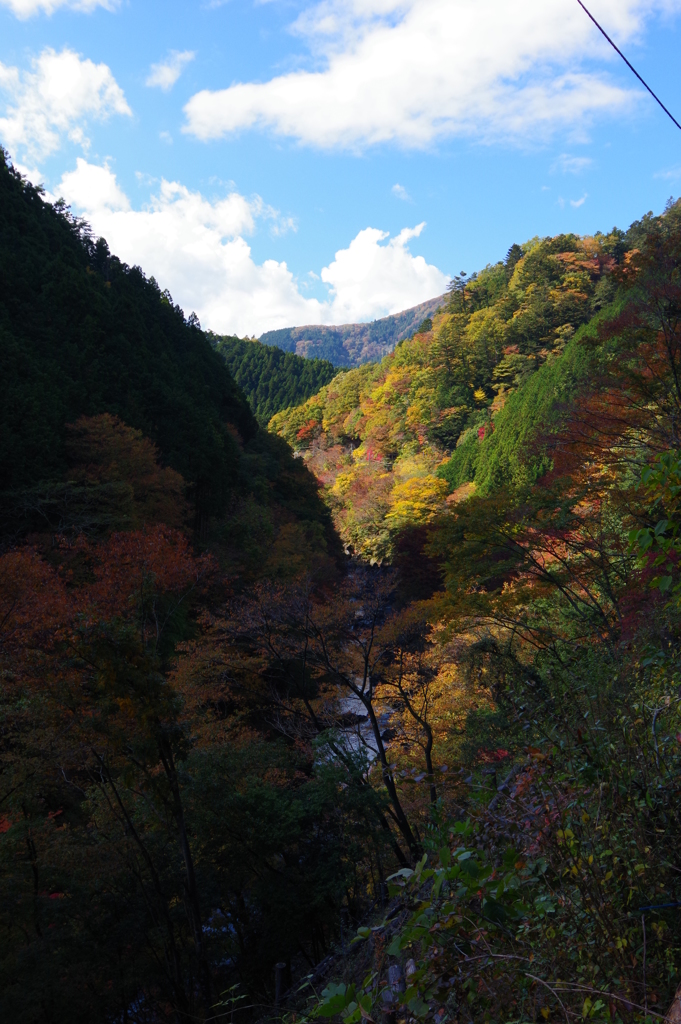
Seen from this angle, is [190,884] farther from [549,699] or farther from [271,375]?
[271,375]

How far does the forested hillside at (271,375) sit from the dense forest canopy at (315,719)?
1929 inches

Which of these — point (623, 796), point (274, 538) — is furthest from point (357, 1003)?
point (274, 538)

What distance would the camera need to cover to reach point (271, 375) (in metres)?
83.4

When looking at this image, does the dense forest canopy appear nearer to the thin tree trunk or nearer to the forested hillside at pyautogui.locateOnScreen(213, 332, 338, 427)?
the thin tree trunk

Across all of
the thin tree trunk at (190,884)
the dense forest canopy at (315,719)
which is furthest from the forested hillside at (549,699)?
the thin tree trunk at (190,884)

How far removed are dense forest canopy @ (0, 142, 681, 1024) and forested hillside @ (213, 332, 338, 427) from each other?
49.0 metres

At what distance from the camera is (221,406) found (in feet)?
125

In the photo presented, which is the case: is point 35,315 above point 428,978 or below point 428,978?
above

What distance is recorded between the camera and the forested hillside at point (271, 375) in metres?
78.9

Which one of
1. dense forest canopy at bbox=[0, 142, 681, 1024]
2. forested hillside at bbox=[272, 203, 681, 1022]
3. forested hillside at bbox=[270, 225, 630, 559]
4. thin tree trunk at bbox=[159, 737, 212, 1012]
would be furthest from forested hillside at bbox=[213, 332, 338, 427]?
thin tree trunk at bbox=[159, 737, 212, 1012]

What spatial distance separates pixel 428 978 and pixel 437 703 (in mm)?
14298

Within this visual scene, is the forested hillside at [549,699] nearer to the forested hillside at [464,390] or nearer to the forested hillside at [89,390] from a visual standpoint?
the forested hillside at [464,390]

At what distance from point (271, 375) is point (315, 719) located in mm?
75836

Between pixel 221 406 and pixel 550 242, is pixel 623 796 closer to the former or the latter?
pixel 221 406
